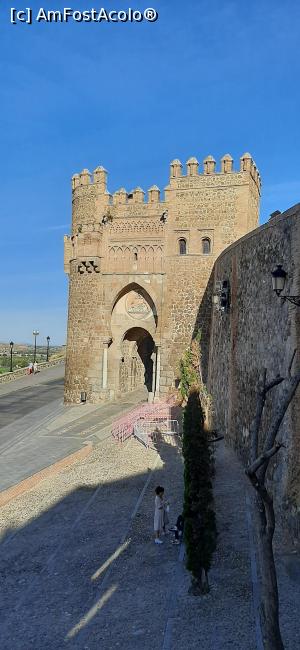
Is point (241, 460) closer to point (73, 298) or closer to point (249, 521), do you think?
point (249, 521)

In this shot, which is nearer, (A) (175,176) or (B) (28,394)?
(A) (175,176)

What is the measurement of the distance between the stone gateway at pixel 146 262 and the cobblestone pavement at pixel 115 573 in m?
9.80

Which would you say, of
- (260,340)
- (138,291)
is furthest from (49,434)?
(260,340)

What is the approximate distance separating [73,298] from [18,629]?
57.1 feet

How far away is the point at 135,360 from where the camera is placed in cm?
2578

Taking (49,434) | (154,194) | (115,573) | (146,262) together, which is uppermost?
(154,194)

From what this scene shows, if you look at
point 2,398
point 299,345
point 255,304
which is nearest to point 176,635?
point 299,345

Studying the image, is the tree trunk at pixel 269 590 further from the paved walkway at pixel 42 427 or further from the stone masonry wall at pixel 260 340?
the paved walkway at pixel 42 427

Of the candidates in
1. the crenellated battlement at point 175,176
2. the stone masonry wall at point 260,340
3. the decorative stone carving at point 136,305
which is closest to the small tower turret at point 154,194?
the crenellated battlement at point 175,176

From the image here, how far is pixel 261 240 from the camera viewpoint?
10953mm

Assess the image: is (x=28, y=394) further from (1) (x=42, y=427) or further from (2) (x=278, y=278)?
(2) (x=278, y=278)

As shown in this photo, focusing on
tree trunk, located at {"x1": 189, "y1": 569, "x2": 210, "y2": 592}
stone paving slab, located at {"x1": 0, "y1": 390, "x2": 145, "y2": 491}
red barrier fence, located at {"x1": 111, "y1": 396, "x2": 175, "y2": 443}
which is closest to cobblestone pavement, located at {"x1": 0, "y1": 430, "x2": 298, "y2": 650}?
tree trunk, located at {"x1": 189, "y1": 569, "x2": 210, "y2": 592}

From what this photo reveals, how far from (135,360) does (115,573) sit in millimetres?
18058

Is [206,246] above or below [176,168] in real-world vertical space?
below
